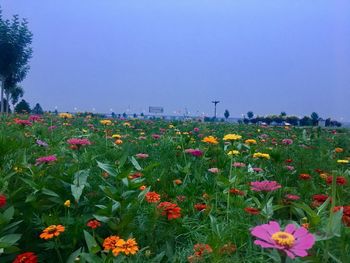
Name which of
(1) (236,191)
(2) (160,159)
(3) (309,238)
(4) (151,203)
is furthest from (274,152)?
(3) (309,238)

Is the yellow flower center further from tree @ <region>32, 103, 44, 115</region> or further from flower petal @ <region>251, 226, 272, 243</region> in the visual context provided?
tree @ <region>32, 103, 44, 115</region>

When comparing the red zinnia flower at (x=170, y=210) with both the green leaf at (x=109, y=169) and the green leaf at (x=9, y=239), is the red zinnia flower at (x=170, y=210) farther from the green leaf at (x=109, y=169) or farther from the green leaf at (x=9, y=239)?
the green leaf at (x=9, y=239)

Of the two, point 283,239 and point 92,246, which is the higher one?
point 283,239

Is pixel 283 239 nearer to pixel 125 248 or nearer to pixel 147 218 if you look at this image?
pixel 125 248

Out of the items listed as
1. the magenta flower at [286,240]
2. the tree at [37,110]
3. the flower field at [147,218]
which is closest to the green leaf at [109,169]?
the flower field at [147,218]

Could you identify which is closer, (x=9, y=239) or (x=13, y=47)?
(x=9, y=239)

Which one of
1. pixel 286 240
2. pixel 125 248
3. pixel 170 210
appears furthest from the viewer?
pixel 170 210

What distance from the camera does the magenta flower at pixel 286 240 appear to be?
3.07 ft

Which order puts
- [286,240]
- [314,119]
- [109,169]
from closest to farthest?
[286,240], [109,169], [314,119]

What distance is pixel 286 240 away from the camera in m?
0.96

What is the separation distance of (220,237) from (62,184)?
950 mm

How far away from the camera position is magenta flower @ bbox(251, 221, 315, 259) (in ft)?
3.07

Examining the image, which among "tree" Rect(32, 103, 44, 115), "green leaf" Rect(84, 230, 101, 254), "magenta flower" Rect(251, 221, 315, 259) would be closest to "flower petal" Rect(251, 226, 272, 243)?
"magenta flower" Rect(251, 221, 315, 259)

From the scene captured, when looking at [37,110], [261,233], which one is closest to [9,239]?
[261,233]
